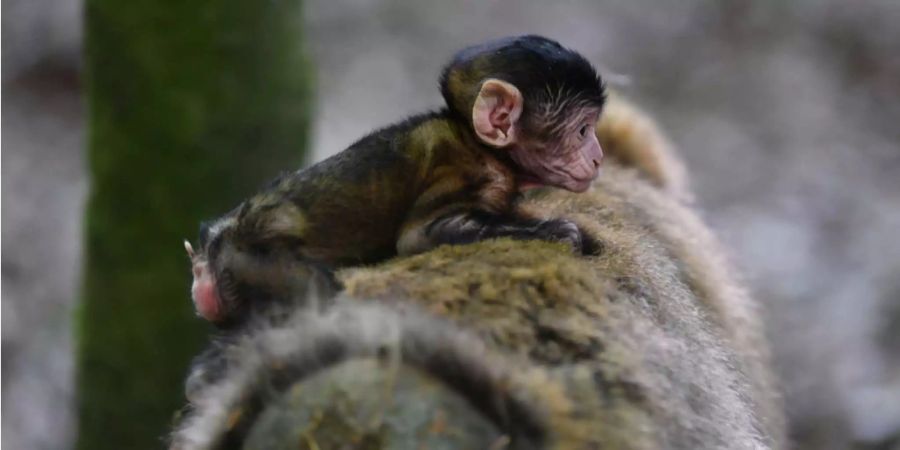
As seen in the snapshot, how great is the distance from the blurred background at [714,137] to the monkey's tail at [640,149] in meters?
2.47

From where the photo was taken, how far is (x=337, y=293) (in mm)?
2406

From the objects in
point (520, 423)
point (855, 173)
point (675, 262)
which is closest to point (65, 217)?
point (855, 173)

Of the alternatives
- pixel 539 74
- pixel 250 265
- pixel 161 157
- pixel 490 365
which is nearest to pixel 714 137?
pixel 161 157

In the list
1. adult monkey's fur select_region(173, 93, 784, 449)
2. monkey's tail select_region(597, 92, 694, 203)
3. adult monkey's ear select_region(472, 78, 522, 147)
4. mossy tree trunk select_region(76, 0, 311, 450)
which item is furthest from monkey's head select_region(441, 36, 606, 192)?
mossy tree trunk select_region(76, 0, 311, 450)

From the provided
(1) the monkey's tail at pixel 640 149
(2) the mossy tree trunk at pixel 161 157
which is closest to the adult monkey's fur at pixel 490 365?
(1) the monkey's tail at pixel 640 149

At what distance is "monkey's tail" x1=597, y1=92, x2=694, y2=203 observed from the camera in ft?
15.2

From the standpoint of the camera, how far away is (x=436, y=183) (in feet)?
9.11

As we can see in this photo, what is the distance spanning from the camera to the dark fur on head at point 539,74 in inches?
110

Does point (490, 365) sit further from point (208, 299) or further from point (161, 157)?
point (161, 157)

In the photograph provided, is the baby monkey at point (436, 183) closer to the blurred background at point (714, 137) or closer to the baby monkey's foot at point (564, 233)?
the baby monkey's foot at point (564, 233)

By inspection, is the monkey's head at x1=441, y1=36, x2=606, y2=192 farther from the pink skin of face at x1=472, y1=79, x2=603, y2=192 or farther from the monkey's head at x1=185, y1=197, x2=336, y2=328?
the monkey's head at x1=185, y1=197, x2=336, y2=328

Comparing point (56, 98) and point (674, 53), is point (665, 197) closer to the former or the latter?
point (674, 53)

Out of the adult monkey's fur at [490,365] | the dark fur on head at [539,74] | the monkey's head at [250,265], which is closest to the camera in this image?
the adult monkey's fur at [490,365]

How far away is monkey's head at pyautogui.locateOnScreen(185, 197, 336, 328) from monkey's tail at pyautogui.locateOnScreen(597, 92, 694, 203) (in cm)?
208
